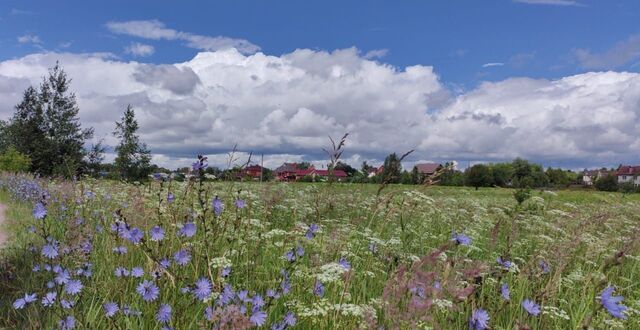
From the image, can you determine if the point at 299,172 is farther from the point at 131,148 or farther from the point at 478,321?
the point at 131,148

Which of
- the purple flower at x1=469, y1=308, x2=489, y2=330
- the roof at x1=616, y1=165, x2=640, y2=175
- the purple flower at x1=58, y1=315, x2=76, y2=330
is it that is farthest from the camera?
the roof at x1=616, y1=165, x2=640, y2=175

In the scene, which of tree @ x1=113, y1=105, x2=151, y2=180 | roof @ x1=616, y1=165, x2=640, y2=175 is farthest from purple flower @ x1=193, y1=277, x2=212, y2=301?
roof @ x1=616, y1=165, x2=640, y2=175

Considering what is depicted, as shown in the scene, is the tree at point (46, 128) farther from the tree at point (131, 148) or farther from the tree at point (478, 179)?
the tree at point (478, 179)

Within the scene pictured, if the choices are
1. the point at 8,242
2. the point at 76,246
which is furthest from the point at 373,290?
the point at 8,242

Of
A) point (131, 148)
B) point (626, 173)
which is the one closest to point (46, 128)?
point (131, 148)

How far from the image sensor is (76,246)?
3.36m

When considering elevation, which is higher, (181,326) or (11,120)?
(11,120)

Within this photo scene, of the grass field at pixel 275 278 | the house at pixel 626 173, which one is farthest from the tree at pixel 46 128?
the house at pixel 626 173

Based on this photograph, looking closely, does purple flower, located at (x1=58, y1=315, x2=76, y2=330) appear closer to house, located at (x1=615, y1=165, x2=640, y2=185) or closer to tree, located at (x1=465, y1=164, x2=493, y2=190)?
tree, located at (x1=465, y1=164, x2=493, y2=190)

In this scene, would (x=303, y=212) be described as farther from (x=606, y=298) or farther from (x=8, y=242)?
(x=606, y=298)

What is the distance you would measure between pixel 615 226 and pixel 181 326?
28.9 ft

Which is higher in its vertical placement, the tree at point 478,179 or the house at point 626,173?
the house at point 626,173

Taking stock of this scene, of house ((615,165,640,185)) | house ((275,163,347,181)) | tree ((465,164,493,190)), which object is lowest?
tree ((465,164,493,190))

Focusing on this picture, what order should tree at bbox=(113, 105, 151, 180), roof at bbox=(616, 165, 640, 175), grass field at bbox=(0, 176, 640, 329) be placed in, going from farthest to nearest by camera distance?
roof at bbox=(616, 165, 640, 175)
tree at bbox=(113, 105, 151, 180)
grass field at bbox=(0, 176, 640, 329)
